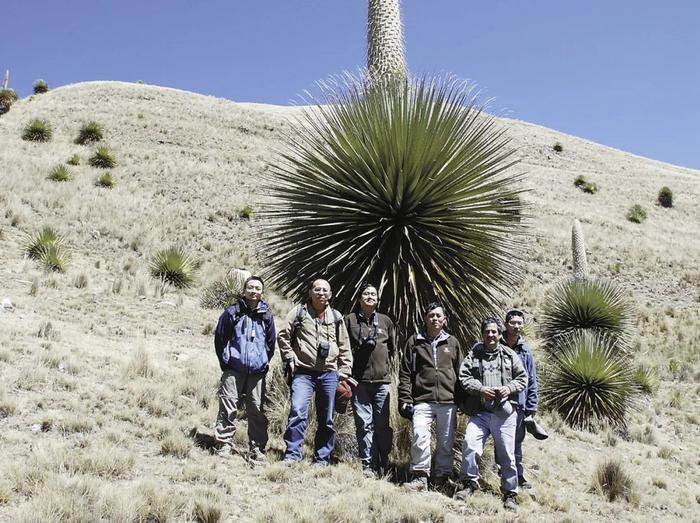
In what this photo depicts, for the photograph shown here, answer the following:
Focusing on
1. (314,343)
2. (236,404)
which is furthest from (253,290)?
(236,404)

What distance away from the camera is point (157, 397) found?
636cm

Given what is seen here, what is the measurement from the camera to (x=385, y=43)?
6883mm

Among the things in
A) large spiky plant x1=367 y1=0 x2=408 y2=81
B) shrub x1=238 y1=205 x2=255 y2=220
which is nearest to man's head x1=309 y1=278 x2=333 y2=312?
large spiky plant x1=367 y1=0 x2=408 y2=81

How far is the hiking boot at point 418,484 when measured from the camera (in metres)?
5.01

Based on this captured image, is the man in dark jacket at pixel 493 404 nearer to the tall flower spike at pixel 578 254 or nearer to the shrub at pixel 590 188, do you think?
the tall flower spike at pixel 578 254

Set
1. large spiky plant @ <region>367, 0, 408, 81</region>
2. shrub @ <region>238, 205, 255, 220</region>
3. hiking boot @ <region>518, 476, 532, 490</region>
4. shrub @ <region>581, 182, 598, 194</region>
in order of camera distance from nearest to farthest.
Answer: hiking boot @ <region>518, 476, 532, 490</region> < large spiky plant @ <region>367, 0, 408, 81</region> < shrub @ <region>238, 205, 255, 220</region> < shrub @ <region>581, 182, 598, 194</region>

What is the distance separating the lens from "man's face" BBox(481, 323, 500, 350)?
17.0ft

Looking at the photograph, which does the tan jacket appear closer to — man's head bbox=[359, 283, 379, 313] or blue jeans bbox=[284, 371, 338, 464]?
blue jeans bbox=[284, 371, 338, 464]

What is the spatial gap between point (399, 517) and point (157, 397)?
10.7 ft

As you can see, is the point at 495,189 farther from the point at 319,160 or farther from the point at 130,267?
the point at 130,267

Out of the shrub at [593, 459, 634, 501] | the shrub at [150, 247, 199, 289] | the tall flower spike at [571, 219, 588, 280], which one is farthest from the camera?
the shrub at [150, 247, 199, 289]

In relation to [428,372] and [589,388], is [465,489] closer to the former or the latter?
[428,372]

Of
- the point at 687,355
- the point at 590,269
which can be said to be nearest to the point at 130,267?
the point at 687,355

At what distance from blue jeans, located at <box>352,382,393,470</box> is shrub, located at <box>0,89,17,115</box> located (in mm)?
35408
